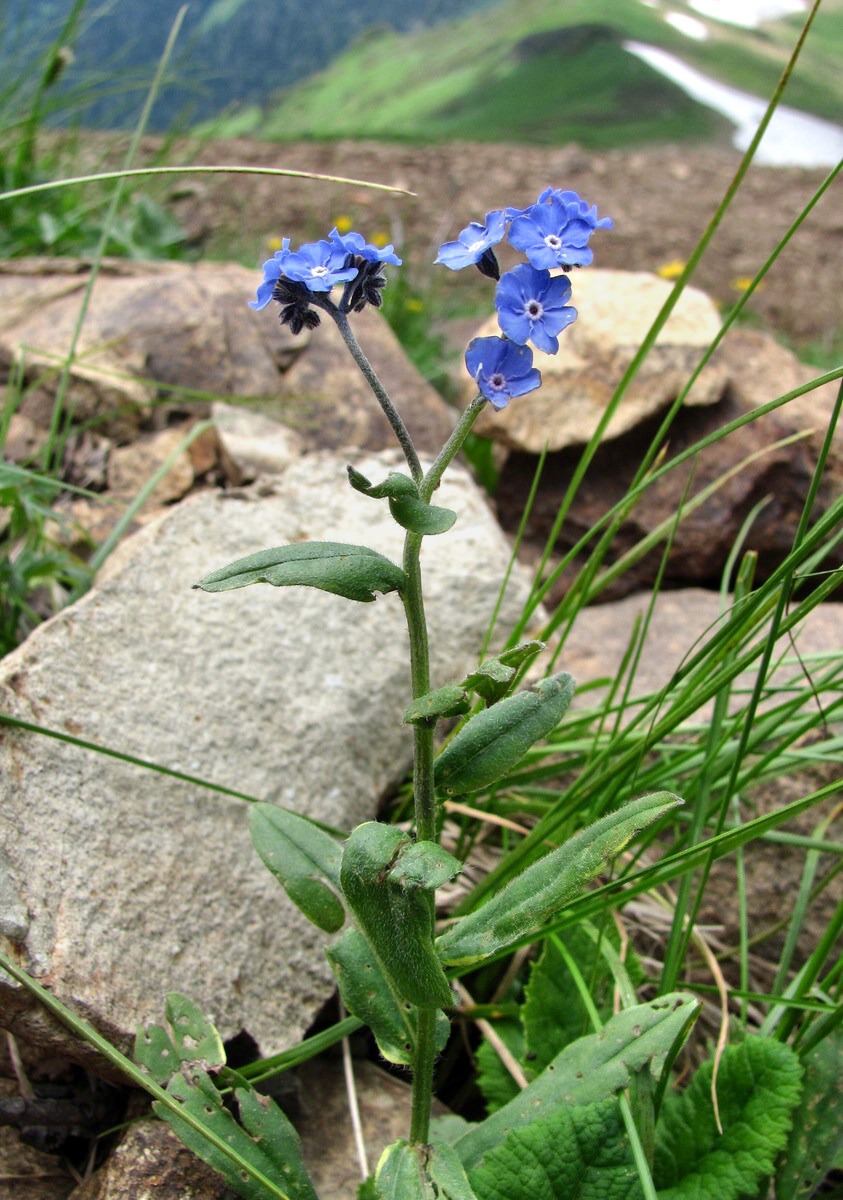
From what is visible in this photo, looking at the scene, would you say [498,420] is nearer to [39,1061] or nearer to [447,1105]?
[447,1105]

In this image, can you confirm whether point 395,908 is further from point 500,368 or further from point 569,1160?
point 500,368

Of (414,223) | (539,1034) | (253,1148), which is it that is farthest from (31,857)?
(414,223)

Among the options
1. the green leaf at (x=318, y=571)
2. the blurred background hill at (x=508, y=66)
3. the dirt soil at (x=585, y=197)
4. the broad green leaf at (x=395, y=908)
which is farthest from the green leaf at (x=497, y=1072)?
the blurred background hill at (x=508, y=66)

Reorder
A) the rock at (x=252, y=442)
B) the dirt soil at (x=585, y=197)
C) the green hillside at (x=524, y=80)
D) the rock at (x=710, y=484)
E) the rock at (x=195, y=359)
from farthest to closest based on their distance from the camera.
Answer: the green hillside at (x=524, y=80)
the dirt soil at (x=585, y=197)
the rock at (x=710, y=484)
the rock at (x=195, y=359)
the rock at (x=252, y=442)

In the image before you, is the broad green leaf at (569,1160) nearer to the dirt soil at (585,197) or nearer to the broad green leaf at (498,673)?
the broad green leaf at (498,673)

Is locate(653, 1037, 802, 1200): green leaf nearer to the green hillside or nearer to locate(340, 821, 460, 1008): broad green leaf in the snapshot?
locate(340, 821, 460, 1008): broad green leaf

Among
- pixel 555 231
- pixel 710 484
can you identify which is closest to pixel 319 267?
pixel 555 231
